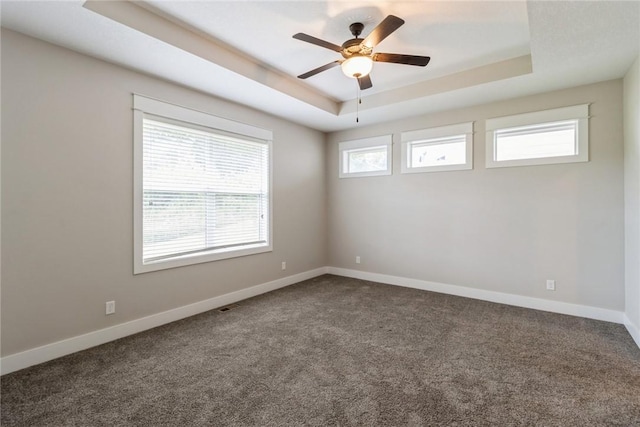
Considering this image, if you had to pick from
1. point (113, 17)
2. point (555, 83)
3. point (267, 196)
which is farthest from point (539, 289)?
point (113, 17)

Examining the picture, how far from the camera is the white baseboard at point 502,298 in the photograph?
3.38 m

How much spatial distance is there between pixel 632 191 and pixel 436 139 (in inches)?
88.1

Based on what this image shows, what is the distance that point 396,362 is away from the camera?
8.14 ft

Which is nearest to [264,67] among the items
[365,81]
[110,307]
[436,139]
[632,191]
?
[365,81]

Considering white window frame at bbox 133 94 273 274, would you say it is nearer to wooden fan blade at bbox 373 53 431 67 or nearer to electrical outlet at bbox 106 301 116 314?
electrical outlet at bbox 106 301 116 314

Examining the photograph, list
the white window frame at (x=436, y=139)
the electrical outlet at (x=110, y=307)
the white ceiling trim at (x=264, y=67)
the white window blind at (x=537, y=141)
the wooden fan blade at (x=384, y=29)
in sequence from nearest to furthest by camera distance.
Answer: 1. the wooden fan blade at (x=384, y=29)
2. the white ceiling trim at (x=264, y=67)
3. the electrical outlet at (x=110, y=307)
4. the white window blind at (x=537, y=141)
5. the white window frame at (x=436, y=139)

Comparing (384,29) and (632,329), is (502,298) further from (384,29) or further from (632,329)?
(384,29)

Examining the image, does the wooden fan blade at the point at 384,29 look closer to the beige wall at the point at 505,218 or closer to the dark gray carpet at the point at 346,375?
the beige wall at the point at 505,218

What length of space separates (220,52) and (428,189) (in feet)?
11.0

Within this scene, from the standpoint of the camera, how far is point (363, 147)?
5.21 m

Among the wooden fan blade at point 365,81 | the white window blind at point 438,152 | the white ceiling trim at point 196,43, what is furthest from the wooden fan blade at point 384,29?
the white window blind at point 438,152

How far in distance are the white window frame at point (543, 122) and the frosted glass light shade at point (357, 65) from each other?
92.4 inches

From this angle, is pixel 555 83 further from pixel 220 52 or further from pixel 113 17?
pixel 113 17

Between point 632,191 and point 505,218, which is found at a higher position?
point 632,191
